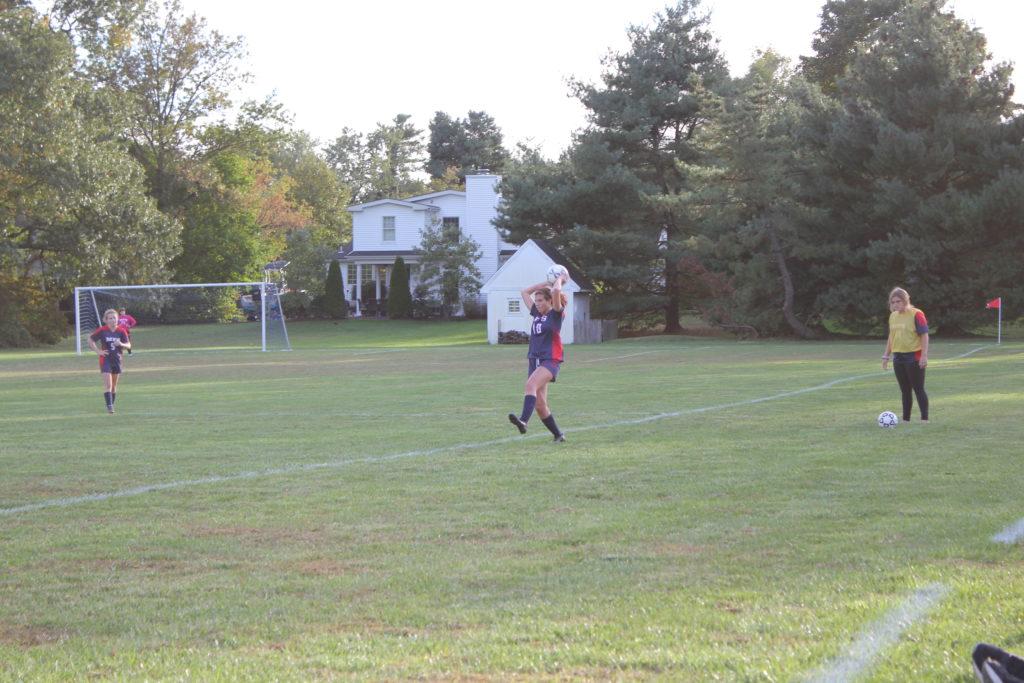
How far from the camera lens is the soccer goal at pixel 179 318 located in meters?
47.6

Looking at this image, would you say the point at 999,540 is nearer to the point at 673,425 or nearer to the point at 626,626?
the point at 626,626

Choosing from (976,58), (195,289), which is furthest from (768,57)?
(195,289)

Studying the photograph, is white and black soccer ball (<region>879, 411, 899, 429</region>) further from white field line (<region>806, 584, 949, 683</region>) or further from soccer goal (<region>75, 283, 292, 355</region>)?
soccer goal (<region>75, 283, 292, 355</region>)

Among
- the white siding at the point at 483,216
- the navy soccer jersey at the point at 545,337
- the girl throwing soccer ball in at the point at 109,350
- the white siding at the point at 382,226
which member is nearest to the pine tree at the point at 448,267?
the white siding at the point at 483,216

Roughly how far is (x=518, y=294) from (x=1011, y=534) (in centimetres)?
4430

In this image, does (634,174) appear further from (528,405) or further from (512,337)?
(528,405)

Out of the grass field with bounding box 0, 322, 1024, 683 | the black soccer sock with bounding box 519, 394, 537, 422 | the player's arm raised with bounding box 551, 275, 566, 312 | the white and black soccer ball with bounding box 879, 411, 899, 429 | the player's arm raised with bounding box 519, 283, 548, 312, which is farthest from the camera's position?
the white and black soccer ball with bounding box 879, 411, 899, 429

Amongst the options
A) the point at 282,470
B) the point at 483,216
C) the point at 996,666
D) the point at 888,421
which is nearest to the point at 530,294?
the point at 282,470

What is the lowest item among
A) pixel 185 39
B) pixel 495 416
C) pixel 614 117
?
pixel 495 416

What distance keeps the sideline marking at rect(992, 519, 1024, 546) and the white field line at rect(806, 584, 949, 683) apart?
137cm

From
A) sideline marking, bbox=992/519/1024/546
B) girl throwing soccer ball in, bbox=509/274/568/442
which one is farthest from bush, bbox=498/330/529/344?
sideline marking, bbox=992/519/1024/546

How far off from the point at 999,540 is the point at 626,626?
2926 millimetres

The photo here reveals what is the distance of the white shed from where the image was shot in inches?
1999

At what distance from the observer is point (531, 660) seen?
4801 mm
